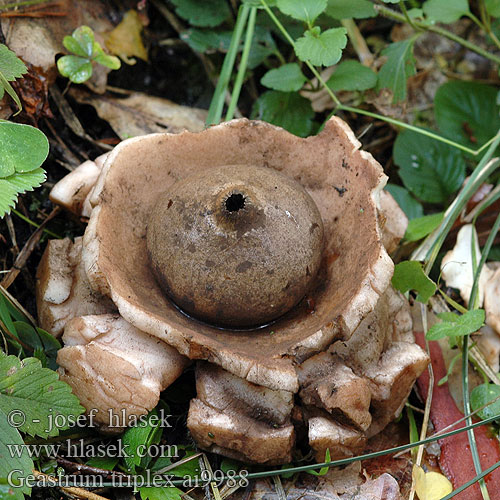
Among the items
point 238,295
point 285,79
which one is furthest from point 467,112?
point 238,295

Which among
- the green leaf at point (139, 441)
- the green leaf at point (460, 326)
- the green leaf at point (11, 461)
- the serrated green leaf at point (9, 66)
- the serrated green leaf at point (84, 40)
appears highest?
the serrated green leaf at point (9, 66)

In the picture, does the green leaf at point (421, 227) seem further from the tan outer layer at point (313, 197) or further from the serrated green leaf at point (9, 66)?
the serrated green leaf at point (9, 66)

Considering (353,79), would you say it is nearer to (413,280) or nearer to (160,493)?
(413,280)

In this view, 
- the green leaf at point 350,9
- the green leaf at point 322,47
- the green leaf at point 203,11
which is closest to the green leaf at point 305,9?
the green leaf at point 322,47

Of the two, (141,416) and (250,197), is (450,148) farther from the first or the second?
(141,416)

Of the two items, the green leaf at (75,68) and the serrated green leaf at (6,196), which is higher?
the green leaf at (75,68)

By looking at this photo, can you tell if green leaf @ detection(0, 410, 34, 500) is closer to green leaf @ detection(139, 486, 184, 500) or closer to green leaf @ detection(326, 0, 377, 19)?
green leaf @ detection(139, 486, 184, 500)
